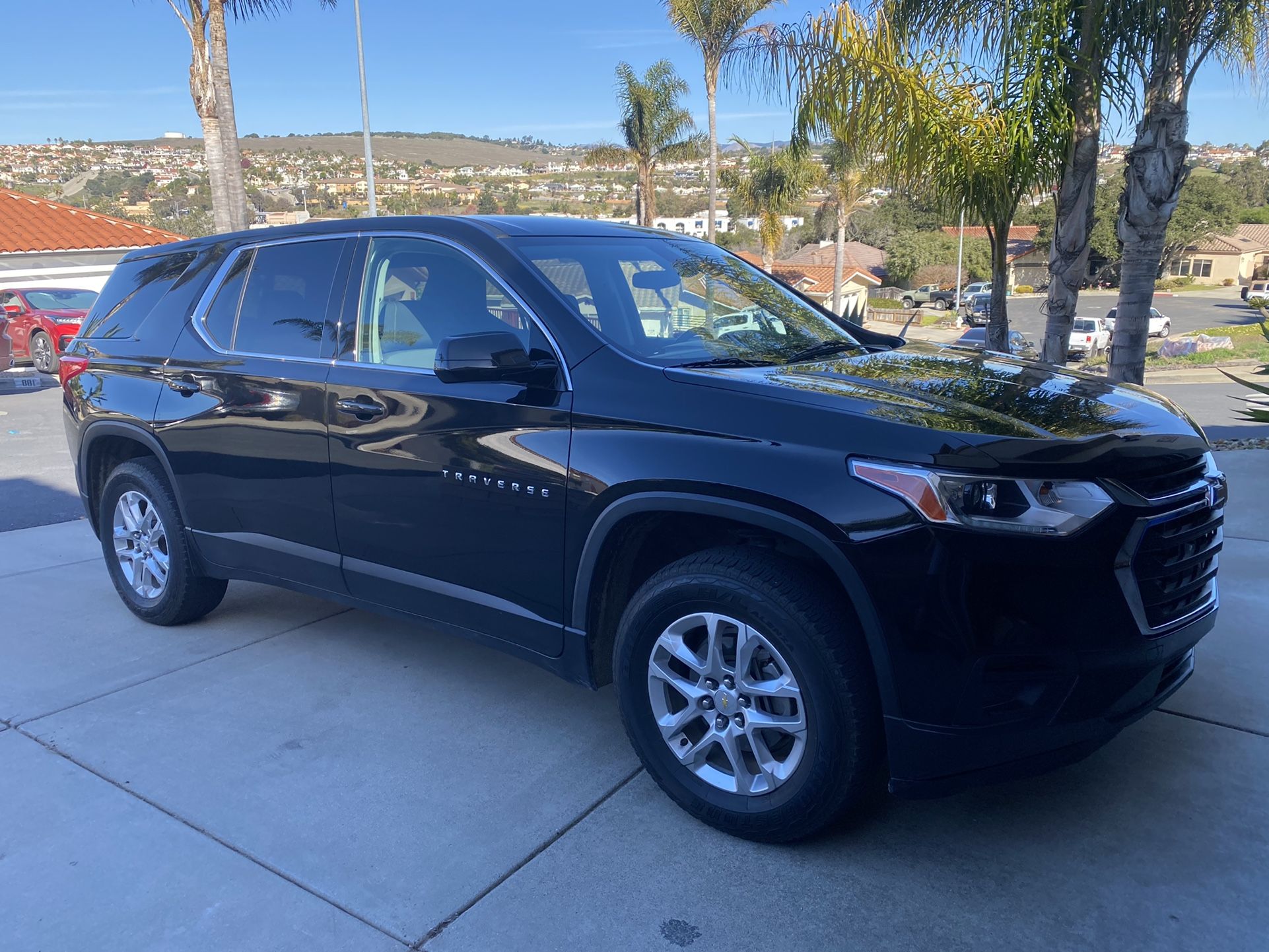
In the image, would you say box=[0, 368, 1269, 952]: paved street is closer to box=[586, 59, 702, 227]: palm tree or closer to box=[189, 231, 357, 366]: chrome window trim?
box=[189, 231, 357, 366]: chrome window trim

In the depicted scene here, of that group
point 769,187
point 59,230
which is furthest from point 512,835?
point 769,187

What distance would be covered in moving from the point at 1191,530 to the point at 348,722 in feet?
10.0

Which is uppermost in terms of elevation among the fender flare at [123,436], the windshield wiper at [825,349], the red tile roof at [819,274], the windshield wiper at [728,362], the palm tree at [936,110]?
the palm tree at [936,110]

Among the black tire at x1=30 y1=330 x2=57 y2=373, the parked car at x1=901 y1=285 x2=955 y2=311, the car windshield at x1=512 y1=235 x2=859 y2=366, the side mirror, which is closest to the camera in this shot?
the side mirror

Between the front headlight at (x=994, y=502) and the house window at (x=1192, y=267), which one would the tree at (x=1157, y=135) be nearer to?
the front headlight at (x=994, y=502)

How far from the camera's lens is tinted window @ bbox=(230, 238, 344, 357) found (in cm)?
414

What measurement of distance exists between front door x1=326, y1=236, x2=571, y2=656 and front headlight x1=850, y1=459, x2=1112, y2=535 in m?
1.19

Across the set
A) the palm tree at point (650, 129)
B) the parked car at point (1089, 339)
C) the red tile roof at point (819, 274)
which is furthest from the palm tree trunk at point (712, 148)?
the red tile roof at point (819, 274)

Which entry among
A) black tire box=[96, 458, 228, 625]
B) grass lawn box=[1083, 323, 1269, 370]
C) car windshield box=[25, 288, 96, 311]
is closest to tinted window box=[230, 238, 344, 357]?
black tire box=[96, 458, 228, 625]

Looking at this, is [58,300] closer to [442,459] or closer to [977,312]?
[442,459]

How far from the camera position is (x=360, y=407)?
3826 mm

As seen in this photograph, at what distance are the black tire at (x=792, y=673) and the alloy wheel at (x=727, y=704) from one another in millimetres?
28

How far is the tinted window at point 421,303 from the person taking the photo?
12.0 feet

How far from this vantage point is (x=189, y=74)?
671 inches
